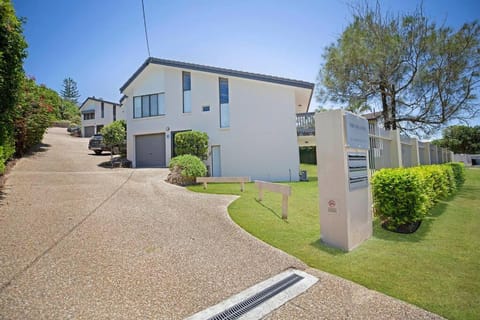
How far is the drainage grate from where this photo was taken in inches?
99.2

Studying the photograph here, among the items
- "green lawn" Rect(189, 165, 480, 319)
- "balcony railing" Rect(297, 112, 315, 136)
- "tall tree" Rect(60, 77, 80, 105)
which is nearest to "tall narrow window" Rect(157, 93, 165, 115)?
"balcony railing" Rect(297, 112, 315, 136)

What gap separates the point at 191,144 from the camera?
44.4 ft

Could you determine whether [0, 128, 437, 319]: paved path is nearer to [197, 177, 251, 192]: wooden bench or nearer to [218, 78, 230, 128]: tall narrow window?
[197, 177, 251, 192]: wooden bench

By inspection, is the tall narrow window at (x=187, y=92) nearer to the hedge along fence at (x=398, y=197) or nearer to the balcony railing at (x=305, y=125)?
the balcony railing at (x=305, y=125)

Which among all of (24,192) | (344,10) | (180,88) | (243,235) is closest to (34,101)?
(180,88)

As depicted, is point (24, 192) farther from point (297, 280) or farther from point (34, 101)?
point (34, 101)

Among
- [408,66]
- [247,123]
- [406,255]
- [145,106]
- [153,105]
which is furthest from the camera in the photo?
[145,106]

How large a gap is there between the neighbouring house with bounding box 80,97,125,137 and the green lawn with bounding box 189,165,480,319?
36985 millimetres

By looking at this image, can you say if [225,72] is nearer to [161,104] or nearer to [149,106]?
[161,104]

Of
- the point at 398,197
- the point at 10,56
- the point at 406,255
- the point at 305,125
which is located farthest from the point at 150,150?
the point at 406,255

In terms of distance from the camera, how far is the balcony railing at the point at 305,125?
48.1 feet

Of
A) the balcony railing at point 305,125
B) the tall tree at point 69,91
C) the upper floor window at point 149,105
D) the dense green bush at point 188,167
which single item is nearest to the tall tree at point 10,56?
the dense green bush at point 188,167

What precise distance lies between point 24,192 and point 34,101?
9.09 m

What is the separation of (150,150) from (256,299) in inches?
618
